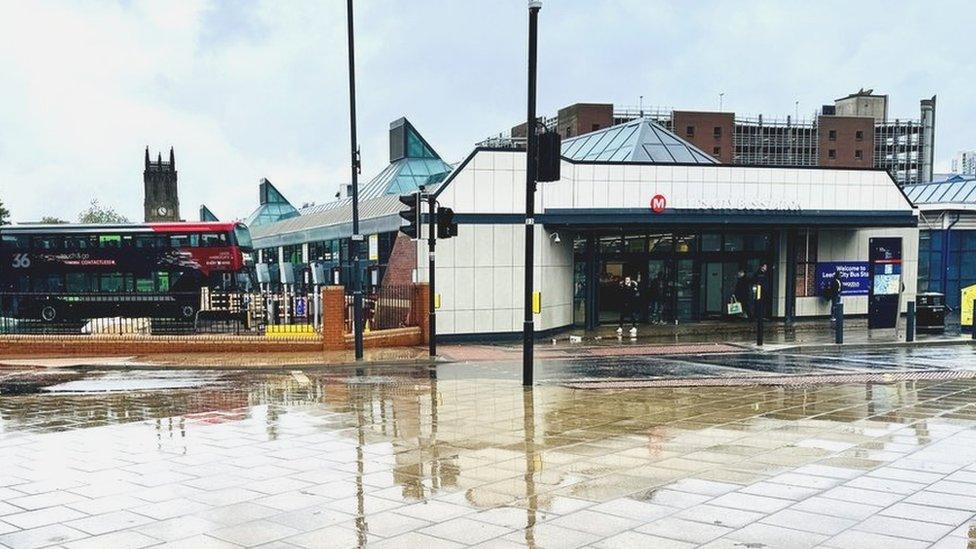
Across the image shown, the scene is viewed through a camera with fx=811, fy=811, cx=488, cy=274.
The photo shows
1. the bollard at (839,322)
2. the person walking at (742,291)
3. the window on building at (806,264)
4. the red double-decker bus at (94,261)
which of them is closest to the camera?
the bollard at (839,322)

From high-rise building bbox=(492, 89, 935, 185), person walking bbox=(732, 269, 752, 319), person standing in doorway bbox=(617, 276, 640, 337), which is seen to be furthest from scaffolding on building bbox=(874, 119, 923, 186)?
person standing in doorway bbox=(617, 276, 640, 337)

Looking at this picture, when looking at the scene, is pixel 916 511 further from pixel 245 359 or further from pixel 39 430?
pixel 245 359

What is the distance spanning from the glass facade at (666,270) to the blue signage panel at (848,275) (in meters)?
1.81

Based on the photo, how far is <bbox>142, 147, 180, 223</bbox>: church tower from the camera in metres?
115

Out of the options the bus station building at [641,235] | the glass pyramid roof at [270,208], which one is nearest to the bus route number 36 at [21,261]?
the bus station building at [641,235]

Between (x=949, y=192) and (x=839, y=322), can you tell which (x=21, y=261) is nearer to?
→ (x=839, y=322)

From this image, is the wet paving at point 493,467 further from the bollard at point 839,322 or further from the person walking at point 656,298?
the person walking at point 656,298

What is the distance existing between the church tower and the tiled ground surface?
110 m

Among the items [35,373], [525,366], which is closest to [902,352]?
[525,366]

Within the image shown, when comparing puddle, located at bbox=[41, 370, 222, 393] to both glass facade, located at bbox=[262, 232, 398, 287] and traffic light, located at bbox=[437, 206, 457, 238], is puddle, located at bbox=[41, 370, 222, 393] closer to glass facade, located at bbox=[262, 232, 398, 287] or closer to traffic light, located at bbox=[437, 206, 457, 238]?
traffic light, located at bbox=[437, 206, 457, 238]

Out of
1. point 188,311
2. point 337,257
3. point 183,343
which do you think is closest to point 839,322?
point 183,343

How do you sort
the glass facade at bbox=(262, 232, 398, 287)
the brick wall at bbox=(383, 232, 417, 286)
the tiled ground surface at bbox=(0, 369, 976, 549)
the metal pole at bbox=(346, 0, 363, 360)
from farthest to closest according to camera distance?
1. the glass facade at bbox=(262, 232, 398, 287)
2. the brick wall at bbox=(383, 232, 417, 286)
3. the metal pole at bbox=(346, 0, 363, 360)
4. the tiled ground surface at bbox=(0, 369, 976, 549)

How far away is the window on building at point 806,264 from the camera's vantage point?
27984 millimetres

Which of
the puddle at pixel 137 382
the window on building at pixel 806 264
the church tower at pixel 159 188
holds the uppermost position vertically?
the church tower at pixel 159 188
